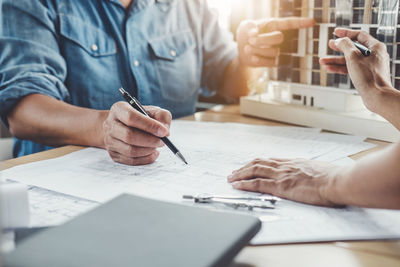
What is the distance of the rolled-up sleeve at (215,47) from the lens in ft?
5.26

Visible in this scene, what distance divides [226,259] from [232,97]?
1147mm

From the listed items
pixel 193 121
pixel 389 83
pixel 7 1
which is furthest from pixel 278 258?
pixel 7 1

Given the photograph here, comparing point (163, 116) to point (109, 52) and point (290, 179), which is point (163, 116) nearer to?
point (290, 179)

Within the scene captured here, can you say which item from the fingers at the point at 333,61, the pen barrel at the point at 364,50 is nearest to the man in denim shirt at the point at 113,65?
the fingers at the point at 333,61

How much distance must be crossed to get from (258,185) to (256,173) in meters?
0.03

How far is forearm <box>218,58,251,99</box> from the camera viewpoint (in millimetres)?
1496

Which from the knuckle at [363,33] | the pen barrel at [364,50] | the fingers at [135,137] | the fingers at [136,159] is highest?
the knuckle at [363,33]

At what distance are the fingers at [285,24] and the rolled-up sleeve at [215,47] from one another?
1.14ft

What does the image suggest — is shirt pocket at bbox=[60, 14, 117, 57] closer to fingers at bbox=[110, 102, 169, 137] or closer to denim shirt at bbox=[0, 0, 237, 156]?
denim shirt at bbox=[0, 0, 237, 156]

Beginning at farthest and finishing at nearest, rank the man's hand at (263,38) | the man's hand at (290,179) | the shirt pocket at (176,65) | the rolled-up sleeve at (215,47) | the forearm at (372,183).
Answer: the rolled-up sleeve at (215,47), the shirt pocket at (176,65), the man's hand at (263,38), the man's hand at (290,179), the forearm at (372,183)

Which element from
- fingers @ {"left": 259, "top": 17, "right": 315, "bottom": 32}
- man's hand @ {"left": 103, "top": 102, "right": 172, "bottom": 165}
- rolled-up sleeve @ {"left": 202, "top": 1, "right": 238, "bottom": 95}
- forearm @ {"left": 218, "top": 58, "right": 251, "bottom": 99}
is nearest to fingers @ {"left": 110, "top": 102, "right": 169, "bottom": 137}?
man's hand @ {"left": 103, "top": 102, "right": 172, "bottom": 165}

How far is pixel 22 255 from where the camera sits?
0.43 metres

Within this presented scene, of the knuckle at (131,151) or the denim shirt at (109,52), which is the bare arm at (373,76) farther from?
the denim shirt at (109,52)

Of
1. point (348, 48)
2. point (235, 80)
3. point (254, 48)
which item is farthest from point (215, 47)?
point (348, 48)
